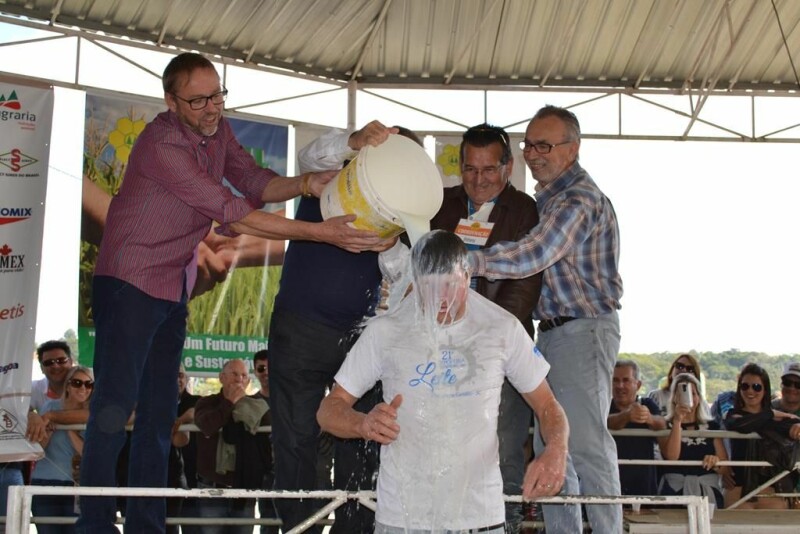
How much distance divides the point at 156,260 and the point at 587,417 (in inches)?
70.6

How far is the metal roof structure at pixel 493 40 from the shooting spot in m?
10.1

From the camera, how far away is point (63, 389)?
24.0 feet

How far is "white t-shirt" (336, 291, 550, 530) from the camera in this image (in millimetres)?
3143

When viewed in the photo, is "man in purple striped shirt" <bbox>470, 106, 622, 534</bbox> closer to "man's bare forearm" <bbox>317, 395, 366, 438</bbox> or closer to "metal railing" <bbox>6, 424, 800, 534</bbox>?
"metal railing" <bbox>6, 424, 800, 534</bbox>

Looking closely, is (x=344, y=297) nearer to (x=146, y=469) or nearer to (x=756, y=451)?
(x=146, y=469)

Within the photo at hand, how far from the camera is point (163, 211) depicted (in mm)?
4086

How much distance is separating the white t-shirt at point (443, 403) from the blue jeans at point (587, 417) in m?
0.79

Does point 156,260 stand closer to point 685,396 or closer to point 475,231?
point 475,231

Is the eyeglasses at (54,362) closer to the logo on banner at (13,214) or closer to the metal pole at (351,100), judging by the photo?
the logo on banner at (13,214)

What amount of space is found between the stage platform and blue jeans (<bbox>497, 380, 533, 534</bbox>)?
1.59m

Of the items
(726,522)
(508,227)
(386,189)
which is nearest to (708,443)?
(726,522)

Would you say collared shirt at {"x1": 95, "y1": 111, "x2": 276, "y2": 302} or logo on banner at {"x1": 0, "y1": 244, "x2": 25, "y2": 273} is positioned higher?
logo on banner at {"x1": 0, "y1": 244, "x2": 25, "y2": 273}

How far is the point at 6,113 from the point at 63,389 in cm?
196

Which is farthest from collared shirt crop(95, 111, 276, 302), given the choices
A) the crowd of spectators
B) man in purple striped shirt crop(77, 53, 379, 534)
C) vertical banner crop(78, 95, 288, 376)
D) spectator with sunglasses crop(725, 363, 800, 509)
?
vertical banner crop(78, 95, 288, 376)
